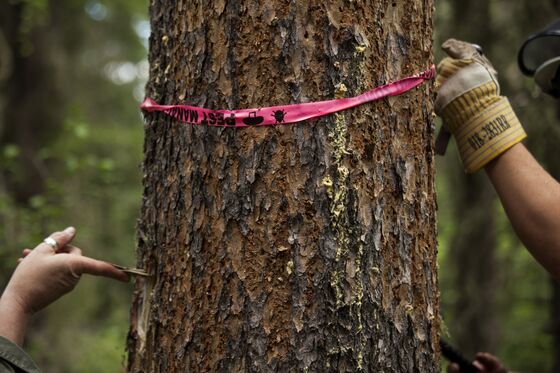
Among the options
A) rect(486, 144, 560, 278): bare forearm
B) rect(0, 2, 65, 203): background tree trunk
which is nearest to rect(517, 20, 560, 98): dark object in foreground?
rect(486, 144, 560, 278): bare forearm

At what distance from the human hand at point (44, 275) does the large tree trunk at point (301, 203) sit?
0.28m

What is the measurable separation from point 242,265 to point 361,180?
40cm

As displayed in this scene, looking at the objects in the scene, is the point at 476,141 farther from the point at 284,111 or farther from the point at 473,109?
the point at 284,111

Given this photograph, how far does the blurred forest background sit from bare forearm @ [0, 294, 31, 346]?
279 cm

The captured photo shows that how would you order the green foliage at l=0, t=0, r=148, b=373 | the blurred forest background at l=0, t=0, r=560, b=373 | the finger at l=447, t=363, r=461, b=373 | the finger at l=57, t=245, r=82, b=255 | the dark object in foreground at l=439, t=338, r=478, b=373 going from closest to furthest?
the finger at l=57, t=245, r=82, b=255, the dark object in foreground at l=439, t=338, r=478, b=373, the finger at l=447, t=363, r=461, b=373, the green foliage at l=0, t=0, r=148, b=373, the blurred forest background at l=0, t=0, r=560, b=373

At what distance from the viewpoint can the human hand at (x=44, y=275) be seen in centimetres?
189

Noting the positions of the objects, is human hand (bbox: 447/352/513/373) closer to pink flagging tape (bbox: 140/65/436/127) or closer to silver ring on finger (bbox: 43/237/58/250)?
pink flagging tape (bbox: 140/65/436/127)

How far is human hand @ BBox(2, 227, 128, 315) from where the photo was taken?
189 centimetres

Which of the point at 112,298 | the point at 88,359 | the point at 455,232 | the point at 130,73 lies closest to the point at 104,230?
the point at 112,298

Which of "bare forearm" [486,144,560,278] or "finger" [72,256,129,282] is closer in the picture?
"finger" [72,256,129,282]

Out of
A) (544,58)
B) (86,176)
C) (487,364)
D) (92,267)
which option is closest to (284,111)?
(92,267)

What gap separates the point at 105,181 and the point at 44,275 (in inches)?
130

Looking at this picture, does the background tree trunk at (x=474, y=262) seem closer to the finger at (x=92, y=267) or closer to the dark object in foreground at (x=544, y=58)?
the dark object in foreground at (x=544, y=58)

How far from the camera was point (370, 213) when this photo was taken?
1.75m
